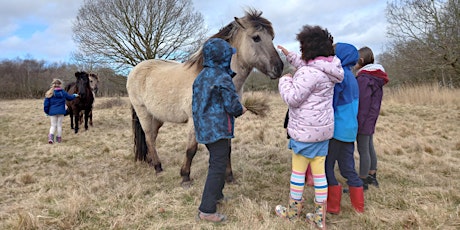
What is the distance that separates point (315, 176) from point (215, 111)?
1090 mm

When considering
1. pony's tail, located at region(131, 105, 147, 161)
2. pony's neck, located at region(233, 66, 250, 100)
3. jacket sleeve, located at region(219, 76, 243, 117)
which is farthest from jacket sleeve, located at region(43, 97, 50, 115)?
jacket sleeve, located at region(219, 76, 243, 117)

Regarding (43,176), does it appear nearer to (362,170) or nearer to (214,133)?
(214,133)

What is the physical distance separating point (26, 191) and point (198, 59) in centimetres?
284

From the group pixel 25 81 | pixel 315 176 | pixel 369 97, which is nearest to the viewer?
pixel 315 176

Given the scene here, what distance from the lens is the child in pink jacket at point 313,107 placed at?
2307mm

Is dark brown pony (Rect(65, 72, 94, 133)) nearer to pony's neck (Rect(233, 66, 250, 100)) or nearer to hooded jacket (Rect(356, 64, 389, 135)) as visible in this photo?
pony's neck (Rect(233, 66, 250, 100))

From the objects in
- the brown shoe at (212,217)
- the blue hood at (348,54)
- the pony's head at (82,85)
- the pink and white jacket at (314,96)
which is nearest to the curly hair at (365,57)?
the blue hood at (348,54)

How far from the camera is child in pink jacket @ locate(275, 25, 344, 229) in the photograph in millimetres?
2307

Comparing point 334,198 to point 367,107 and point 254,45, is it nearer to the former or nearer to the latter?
point 367,107

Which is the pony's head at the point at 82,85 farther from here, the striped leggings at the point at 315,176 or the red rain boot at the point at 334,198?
the red rain boot at the point at 334,198

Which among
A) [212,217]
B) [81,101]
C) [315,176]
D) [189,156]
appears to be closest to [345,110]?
[315,176]

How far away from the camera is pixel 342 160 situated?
274 cm

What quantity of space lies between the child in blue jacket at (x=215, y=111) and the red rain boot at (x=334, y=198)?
3.48 ft

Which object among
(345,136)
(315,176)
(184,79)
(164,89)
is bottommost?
(315,176)
